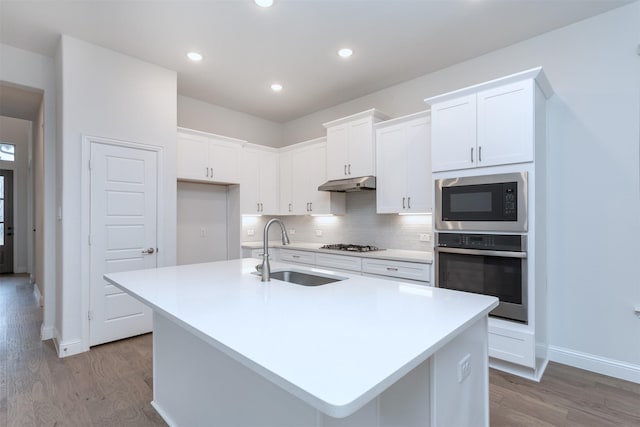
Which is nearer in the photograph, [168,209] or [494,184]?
[494,184]

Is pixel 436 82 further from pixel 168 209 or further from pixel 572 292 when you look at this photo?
pixel 168 209

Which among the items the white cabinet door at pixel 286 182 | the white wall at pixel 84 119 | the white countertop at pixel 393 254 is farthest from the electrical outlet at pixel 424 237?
the white wall at pixel 84 119

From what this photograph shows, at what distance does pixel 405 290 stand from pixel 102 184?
3.13 m

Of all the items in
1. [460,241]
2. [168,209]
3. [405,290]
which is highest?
[168,209]

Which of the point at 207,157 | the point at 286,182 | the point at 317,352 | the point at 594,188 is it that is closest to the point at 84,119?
the point at 207,157

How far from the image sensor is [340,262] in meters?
3.83

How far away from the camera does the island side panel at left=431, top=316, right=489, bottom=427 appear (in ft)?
3.95

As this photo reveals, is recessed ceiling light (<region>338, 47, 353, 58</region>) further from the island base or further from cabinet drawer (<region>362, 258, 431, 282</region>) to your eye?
the island base

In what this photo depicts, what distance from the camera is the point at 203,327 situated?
1.15 meters

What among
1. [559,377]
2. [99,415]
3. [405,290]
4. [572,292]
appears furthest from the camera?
[572,292]

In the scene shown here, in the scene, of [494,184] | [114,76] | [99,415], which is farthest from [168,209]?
[494,184]

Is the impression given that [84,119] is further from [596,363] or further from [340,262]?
[596,363]

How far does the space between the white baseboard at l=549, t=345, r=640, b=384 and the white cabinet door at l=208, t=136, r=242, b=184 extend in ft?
13.6

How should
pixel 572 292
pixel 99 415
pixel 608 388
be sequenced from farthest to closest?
pixel 572 292 < pixel 608 388 < pixel 99 415
